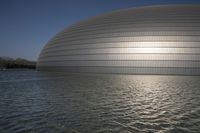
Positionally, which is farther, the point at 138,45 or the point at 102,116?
the point at 138,45

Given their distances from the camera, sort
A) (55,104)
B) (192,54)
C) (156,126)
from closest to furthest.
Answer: (156,126), (55,104), (192,54)

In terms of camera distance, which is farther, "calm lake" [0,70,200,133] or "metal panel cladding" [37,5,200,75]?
"metal panel cladding" [37,5,200,75]

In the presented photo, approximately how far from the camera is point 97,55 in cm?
3067

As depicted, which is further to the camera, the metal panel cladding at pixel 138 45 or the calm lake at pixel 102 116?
the metal panel cladding at pixel 138 45

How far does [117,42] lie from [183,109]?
2279 cm

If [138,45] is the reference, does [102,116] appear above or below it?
below

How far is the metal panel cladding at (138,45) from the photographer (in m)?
27.8

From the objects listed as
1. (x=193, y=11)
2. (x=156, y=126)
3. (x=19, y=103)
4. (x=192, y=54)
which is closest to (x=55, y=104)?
(x=19, y=103)

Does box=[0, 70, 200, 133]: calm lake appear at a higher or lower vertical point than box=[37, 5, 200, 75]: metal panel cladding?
lower

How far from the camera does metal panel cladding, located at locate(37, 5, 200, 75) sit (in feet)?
91.4

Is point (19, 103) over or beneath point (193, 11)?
beneath

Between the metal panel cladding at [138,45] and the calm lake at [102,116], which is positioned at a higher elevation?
the metal panel cladding at [138,45]

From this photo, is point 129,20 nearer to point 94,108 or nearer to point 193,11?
point 193,11

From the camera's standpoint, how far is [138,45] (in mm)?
28906
